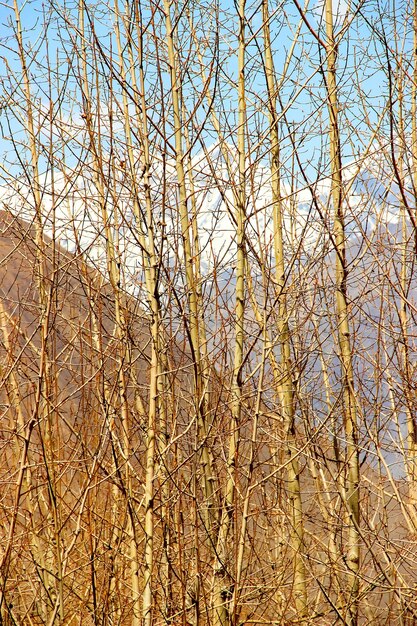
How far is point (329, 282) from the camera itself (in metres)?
5.30

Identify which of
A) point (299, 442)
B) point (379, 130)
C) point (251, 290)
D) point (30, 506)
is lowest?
point (30, 506)

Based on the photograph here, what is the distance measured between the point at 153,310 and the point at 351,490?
2.18 meters

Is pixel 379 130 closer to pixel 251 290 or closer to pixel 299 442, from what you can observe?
pixel 251 290

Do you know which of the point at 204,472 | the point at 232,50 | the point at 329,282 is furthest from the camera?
the point at 329,282

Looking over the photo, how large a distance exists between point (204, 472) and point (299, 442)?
1.57 metres

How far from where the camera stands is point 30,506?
13.8 feet

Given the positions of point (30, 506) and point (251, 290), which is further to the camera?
point (251, 290)

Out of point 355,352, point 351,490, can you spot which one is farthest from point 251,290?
point 351,490

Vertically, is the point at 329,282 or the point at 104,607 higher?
the point at 329,282

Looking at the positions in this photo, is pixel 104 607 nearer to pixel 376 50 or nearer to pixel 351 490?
pixel 351 490

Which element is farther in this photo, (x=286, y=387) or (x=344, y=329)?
(x=286, y=387)

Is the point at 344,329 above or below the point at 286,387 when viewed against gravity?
above

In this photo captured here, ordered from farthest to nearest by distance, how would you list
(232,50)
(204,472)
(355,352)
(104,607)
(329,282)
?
1. (329,282)
2. (355,352)
3. (232,50)
4. (204,472)
5. (104,607)

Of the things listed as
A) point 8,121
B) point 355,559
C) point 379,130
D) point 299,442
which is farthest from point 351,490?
point 8,121
